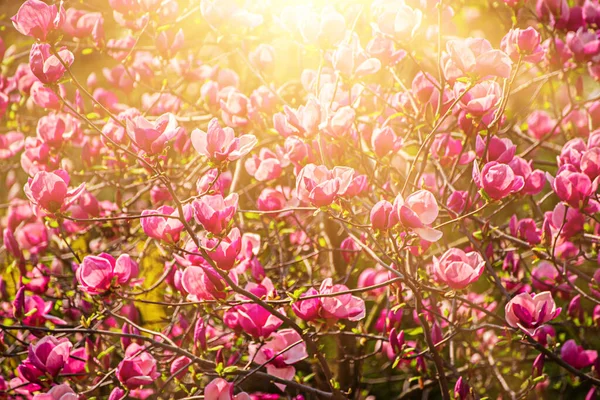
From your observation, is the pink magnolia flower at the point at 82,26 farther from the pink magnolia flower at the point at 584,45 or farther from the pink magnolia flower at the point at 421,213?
the pink magnolia flower at the point at 584,45

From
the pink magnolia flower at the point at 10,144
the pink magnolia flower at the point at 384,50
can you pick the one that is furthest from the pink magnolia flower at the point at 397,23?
the pink magnolia flower at the point at 10,144

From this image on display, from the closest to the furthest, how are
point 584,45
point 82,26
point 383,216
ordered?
point 383,216 < point 584,45 < point 82,26

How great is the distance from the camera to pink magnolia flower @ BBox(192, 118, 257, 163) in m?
1.24

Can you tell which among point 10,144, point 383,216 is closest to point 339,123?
point 383,216

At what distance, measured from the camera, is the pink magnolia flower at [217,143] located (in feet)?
4.07

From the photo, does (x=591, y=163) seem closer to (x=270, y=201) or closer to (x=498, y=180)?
(x=498, y=180)

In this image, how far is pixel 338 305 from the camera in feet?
4.45

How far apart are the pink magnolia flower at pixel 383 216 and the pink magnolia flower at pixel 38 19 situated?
83 cm

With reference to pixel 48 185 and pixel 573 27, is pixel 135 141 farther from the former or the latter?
pixel 573 27

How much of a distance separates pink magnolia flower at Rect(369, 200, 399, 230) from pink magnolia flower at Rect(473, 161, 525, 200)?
25 centimetres

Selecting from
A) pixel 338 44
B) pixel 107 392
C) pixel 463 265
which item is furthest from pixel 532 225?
pixel 107 392

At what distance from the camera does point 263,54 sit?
6.88 ft

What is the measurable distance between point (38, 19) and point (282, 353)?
97 centimetres

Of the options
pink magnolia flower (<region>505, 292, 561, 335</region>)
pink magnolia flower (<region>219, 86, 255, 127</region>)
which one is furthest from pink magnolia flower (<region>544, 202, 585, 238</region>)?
pink magnolia flower (<region>219, 86, 255, 127</region>)
